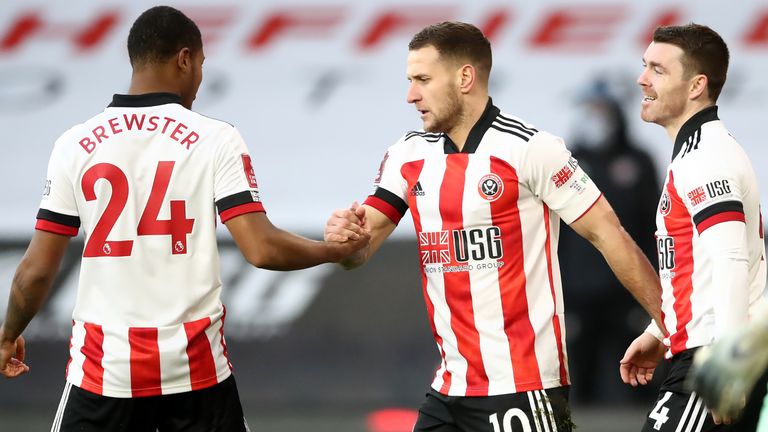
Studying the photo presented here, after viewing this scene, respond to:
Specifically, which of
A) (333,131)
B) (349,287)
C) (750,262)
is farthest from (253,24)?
(750,262)

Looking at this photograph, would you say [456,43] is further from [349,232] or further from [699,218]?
[699,218]

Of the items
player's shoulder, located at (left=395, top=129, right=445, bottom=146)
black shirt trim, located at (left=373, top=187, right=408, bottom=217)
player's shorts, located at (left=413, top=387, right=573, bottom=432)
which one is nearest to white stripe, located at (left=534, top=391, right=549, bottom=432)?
player's shorts, located at (left=413, top=387, right=573, bottom=432)

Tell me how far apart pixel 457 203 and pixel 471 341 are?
454 millimetres

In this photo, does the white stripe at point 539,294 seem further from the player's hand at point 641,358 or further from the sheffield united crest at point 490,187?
the player's hand at point 641,358

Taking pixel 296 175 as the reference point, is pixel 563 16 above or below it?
above

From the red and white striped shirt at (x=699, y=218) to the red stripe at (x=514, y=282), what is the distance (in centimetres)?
46

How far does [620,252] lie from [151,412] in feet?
5.19

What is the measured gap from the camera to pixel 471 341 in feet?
13.2

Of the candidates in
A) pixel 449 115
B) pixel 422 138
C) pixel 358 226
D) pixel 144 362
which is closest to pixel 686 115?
pixel 449 115

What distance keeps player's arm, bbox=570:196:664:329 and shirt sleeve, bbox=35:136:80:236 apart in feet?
5.27

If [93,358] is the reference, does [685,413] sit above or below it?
below

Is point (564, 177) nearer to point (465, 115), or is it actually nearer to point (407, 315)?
point (465, 115)

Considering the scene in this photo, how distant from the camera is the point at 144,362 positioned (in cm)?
373

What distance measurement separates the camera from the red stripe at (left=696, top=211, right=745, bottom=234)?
3.72m
